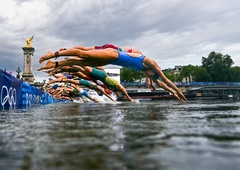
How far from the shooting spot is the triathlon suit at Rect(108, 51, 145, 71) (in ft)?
30.3

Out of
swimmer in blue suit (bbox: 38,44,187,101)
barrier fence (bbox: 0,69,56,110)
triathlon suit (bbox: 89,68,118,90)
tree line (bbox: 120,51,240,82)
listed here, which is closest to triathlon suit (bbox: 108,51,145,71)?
swimmer in blue suit (bbox: 38,44,187,101)

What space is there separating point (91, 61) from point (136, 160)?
720cm

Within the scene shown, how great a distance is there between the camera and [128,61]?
9.66 meters

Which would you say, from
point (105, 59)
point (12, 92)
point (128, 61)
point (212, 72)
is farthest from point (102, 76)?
point (212, 72)

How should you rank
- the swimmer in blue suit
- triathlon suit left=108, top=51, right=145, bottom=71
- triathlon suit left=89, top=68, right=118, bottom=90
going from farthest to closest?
triathlon suit left=89, top=68, right=118, bottom=90, triathlon suit left=108, top=51, right=145, bottom=71, the swimmer in blue suit

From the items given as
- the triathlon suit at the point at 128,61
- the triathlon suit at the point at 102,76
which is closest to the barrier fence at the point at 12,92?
the triathlon suit at the point at 102,76

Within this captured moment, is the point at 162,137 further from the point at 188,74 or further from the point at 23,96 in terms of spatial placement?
the point at 188,74

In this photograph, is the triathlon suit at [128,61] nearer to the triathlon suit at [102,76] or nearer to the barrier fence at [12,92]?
the barrier fence at [12,92]

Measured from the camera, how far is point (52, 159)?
1.49 metres

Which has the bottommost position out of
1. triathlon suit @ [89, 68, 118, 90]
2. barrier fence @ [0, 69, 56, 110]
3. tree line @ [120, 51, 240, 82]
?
barrier fence @ [0, 69, 56, 110]

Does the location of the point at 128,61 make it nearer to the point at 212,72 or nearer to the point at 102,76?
the point at 102,76

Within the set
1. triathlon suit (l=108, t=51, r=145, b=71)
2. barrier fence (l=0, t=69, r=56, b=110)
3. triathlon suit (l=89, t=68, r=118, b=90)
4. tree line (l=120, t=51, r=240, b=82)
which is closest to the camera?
triathlon suit (l=108, t=51, r=145, b=71)

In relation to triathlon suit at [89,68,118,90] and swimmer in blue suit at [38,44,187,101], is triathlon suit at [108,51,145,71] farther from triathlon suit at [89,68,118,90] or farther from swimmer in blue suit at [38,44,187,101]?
triathlon suit at [89,68,118,90]

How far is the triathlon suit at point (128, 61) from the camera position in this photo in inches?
363
